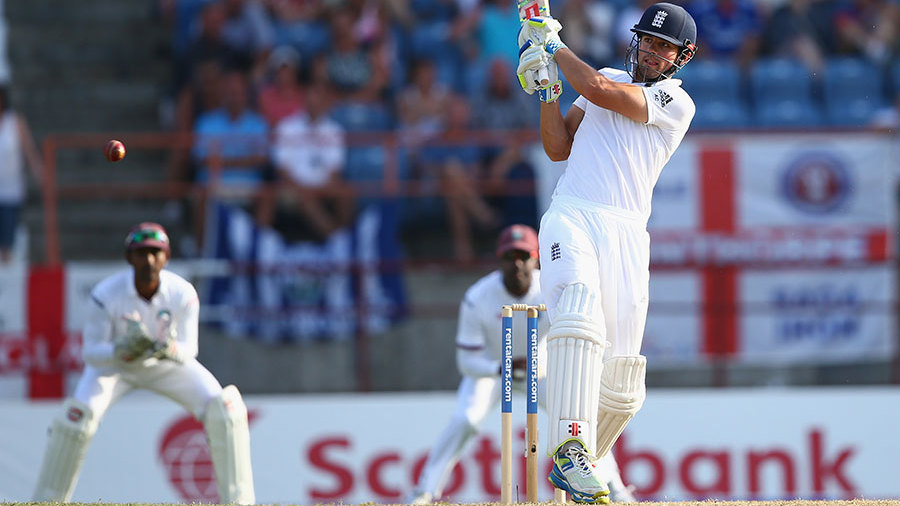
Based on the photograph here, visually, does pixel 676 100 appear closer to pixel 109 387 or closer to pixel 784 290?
pixel 109 387

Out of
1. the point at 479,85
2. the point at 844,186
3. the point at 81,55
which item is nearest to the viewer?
the point at 844,186

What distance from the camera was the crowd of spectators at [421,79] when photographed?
11328mm

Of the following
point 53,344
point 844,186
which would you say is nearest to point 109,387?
point 53,344

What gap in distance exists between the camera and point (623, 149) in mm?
5605

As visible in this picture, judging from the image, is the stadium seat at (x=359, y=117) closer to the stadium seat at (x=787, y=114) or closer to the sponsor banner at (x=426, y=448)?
the sponsor banner at (x=426, y=448)

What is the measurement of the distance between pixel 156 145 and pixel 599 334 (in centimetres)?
652

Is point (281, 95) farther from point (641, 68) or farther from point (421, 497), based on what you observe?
point (641, 68)

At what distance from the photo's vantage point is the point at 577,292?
17.7 feet

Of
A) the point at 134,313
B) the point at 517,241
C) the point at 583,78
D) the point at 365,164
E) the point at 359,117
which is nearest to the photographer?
the point at 583,78

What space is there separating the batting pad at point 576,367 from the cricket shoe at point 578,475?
0.12ft

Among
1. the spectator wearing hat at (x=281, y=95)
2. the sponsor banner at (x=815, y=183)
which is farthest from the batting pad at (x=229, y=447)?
the sponsor banner at (x=815, y=183)

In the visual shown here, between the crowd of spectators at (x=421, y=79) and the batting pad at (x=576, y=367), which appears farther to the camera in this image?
the crowd of spectators at (x=421, y=79)

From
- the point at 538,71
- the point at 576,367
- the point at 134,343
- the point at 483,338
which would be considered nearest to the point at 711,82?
the point at 483,338

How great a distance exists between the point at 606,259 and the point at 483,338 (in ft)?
11.0
